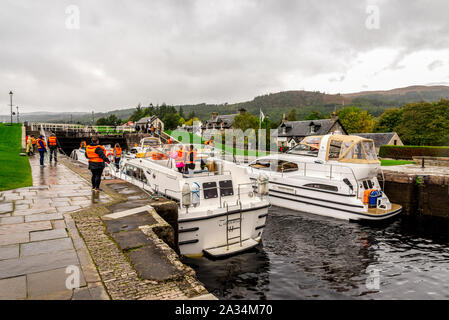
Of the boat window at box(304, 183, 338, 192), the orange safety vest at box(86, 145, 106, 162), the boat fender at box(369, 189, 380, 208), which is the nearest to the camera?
the orange safety vest at box(86, 145, 106, 162)

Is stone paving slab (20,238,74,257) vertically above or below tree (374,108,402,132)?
below

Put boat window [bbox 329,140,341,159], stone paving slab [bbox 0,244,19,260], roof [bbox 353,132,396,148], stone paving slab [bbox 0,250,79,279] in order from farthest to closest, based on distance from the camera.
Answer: roof [bbox 353,132,396,148] → boat window [bbox 329,140,341,159] → stone paving slab [bbox 0,244,19,260] → stone paving slab [bbox 0,250,79,279]

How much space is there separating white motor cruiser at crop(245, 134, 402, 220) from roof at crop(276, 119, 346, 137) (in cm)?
4069

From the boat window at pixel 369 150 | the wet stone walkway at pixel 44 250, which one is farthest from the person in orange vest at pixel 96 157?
the boat window at pixel 369 150

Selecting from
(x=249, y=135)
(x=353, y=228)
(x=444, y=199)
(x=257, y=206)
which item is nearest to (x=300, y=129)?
(x=249, y=135)

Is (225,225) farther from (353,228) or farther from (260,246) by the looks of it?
(353,228)

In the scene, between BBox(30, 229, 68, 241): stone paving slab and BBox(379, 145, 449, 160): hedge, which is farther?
BBox(379, 145, 449, 160): hedge

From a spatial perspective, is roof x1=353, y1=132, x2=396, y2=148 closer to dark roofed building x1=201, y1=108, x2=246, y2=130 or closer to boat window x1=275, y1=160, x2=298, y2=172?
boat window x1=275, y1=160, x2=298, y2=172

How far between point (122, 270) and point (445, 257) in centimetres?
1207

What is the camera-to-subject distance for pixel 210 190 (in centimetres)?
1010

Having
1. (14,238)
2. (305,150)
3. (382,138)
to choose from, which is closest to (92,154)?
(14,238)

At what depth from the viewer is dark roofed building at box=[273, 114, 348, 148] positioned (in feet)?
184

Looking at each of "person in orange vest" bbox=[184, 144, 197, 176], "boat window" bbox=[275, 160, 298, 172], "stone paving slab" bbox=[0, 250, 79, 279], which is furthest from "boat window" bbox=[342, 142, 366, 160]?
"stone paving slab" bbox=[0, 250, 79, 279]

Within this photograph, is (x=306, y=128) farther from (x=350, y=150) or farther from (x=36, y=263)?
(x=36, y=263)
